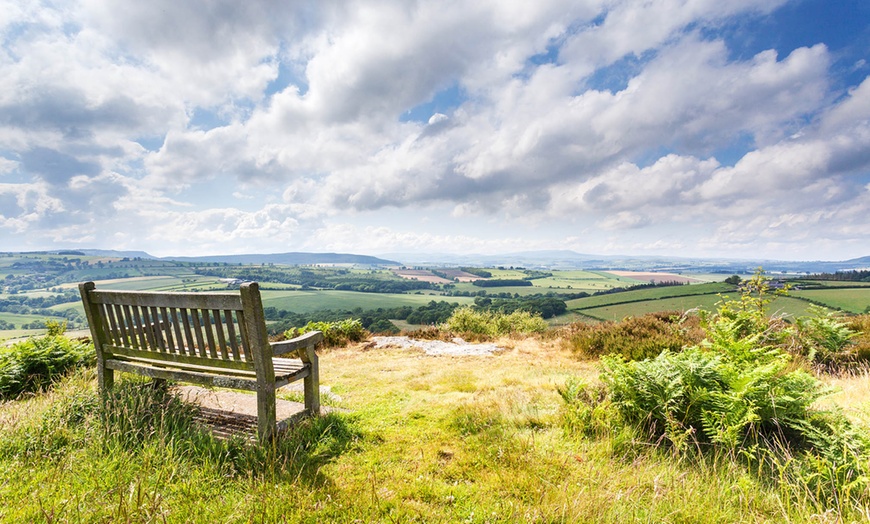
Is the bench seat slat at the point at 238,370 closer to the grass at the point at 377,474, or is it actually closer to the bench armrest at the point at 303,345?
the bench armrest at the point at 303,345

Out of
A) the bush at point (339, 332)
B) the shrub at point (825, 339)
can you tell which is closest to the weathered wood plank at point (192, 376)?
the bush at point (339, 332)

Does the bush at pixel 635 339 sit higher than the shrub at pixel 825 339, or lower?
lower

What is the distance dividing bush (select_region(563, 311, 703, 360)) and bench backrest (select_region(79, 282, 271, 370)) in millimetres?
7490

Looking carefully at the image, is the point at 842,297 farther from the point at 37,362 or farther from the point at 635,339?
the point at 37,362

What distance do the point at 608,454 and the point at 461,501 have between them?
5.47 feet

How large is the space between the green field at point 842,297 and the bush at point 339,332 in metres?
33.2

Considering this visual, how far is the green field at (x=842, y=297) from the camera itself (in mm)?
26823

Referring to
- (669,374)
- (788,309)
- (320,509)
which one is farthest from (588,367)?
(788,309)

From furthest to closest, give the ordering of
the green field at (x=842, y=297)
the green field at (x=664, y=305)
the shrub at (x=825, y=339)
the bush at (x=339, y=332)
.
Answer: the green field at (x=664, y=305) < the green field at (x=842, y=297) < the bush at (x=339, y=332) < the shrub at (x=825, y=339)

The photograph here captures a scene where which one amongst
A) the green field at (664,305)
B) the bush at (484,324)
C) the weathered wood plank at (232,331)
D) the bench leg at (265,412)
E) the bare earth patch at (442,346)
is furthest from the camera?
the green field at (664,305)

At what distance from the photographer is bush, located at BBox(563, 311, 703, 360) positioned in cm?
828

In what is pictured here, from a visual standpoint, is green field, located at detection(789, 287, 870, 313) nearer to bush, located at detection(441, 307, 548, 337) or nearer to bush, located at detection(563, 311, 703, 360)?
bush, located at detection(441, 307, 548, 337)

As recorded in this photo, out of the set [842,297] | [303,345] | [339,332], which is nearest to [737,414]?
[303,345]

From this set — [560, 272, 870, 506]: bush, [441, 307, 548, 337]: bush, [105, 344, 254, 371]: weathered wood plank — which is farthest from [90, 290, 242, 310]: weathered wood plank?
[441, 307, 548, 337]: bush
